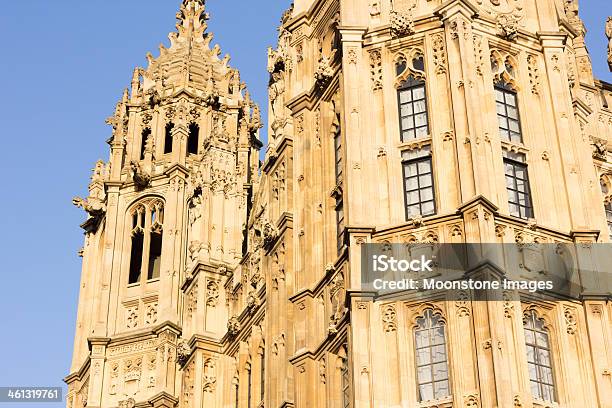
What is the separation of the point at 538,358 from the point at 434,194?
4.72 m

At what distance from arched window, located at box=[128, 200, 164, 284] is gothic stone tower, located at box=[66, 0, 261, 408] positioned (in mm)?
50

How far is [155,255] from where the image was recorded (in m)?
56.9

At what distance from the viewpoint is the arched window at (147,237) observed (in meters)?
56.0

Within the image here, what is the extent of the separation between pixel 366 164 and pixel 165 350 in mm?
18652

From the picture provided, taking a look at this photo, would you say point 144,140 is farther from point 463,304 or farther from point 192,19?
point 463,304

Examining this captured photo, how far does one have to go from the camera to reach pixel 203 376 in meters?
43.0

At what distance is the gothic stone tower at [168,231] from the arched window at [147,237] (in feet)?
0.17

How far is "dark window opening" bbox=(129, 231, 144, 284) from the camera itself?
5602 cm

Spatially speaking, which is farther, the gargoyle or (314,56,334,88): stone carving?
the gargoyle

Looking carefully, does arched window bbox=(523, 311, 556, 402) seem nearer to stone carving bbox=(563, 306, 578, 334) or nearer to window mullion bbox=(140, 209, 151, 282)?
stone carving bbox=(563, 306, 578, 334)

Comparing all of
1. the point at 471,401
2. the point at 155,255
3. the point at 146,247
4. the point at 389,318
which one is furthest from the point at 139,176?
the point at 471,401

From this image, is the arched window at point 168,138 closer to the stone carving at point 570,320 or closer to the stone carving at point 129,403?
the stone carving at point 129,403

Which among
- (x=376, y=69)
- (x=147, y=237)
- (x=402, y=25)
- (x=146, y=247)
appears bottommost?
(x=376, y=69)

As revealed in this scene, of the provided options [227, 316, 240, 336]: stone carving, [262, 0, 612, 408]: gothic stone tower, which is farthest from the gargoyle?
[262, 0, 612, 408]: gothic stone tower
